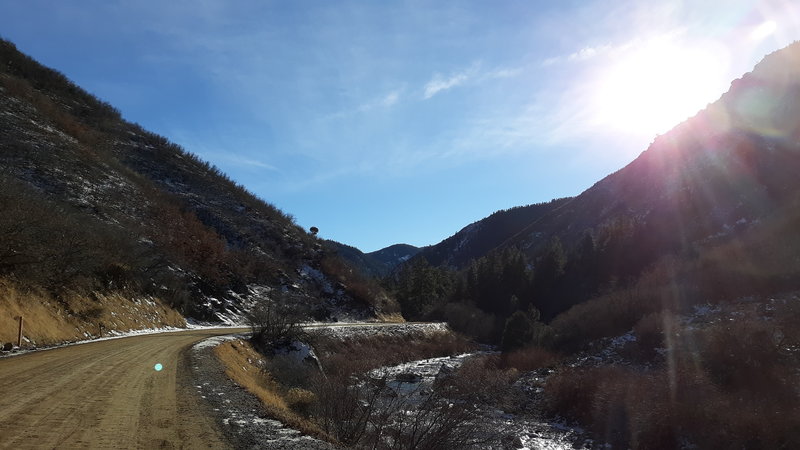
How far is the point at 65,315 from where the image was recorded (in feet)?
68.8

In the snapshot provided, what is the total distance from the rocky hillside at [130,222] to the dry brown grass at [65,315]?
67cm

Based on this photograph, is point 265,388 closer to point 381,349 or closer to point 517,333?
point 381,349

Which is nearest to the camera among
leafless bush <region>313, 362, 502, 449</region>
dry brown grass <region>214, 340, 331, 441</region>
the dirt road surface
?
the dirt road surface

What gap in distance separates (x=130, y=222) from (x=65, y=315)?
21689 millimetres

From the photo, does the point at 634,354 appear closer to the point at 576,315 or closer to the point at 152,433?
the point at 576,315

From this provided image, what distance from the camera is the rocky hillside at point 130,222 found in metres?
23.4

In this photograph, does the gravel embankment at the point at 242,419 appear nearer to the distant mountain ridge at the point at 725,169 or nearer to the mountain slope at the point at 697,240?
the mountain slope at the point at 697,240

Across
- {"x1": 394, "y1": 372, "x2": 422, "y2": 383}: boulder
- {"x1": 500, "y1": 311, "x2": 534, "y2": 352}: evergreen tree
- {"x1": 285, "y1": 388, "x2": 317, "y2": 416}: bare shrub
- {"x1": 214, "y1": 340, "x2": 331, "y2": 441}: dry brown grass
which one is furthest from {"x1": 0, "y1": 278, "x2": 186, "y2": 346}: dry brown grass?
{"x1": 500, "y1": 311, "x2": 534, "y2": 352}: evergreen tree

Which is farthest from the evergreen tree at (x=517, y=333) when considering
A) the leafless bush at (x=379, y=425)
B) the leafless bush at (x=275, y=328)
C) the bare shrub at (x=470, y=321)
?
the leafless bush at (x=379, y=425)

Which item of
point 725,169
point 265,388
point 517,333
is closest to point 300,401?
point 265,388

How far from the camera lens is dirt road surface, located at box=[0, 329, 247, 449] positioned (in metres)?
7.58

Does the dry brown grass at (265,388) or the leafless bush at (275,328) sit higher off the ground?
the leafless bush at (275,328)

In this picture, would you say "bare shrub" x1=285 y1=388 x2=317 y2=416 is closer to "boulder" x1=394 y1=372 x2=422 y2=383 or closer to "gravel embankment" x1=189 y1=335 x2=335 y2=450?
"gravel embankment" x1=189 y1=335 x2=335 y2=450

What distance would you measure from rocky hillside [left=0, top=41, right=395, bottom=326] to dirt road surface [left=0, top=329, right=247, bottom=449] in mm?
9377
